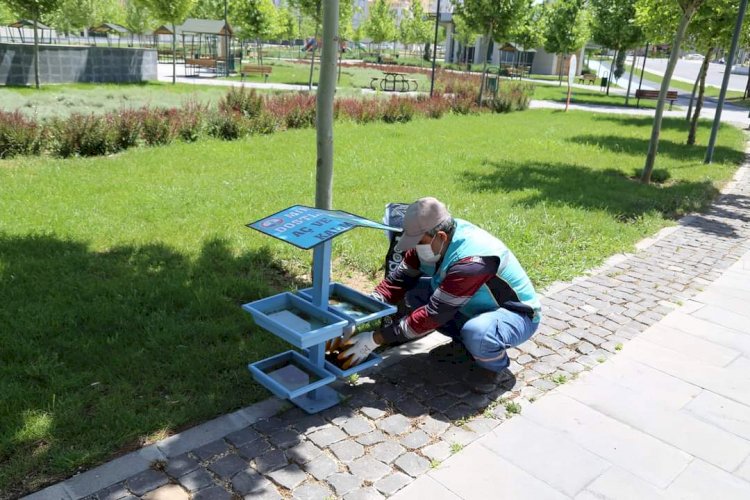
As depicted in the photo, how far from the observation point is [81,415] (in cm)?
339

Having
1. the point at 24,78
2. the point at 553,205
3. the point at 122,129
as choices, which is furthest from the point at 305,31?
the point at 553,205

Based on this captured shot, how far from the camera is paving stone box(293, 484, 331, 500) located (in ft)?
9.58

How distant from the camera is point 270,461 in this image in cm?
314

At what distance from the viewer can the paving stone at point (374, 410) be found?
3633 mm

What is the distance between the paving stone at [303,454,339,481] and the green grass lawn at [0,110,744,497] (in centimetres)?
67

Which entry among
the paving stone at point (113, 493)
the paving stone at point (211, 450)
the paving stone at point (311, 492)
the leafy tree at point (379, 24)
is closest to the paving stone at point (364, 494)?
the paving stone at point (311, 492)

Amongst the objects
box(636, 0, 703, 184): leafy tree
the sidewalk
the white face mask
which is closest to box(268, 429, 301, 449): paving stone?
the sidewalk

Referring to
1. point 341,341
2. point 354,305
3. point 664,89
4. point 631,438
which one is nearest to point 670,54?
point 664,89

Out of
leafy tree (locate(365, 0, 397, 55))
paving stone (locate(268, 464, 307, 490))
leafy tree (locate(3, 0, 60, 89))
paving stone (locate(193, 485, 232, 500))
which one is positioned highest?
leafy tree (locate(365, 0, 397, 55))

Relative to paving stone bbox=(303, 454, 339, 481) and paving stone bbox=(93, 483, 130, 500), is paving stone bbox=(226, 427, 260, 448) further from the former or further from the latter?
paving stone bbox=(93, 483, 130, 500)

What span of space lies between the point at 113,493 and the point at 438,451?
164 centimetres

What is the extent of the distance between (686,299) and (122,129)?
9.27 meters

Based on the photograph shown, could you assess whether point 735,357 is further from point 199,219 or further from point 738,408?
point 199,219

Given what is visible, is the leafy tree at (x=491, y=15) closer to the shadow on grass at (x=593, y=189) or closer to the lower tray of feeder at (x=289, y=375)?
the shadow on grass at (x=593, y=189)
